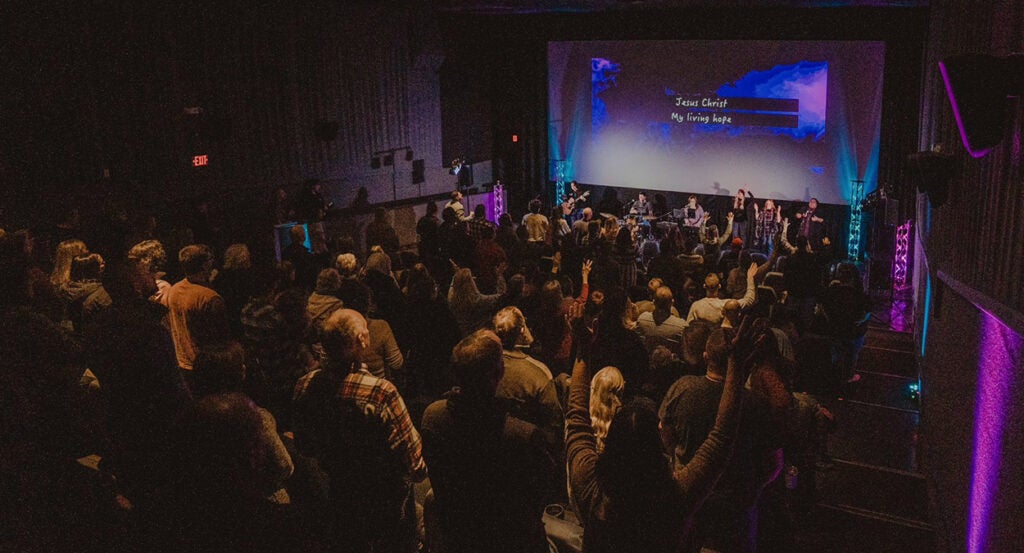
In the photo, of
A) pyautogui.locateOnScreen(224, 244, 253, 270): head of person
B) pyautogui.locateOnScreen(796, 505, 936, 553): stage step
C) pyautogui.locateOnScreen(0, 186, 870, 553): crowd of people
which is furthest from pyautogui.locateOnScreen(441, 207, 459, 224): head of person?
pyautogui.locateOnScreen(796, 505, 936, 553): stage step

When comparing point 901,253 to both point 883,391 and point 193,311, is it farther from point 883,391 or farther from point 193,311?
point 193,311

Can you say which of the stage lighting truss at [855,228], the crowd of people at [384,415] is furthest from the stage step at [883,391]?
the stage lighting truss at [855,228]

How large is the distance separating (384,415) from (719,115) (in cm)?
1205

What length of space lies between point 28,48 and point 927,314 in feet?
30.9

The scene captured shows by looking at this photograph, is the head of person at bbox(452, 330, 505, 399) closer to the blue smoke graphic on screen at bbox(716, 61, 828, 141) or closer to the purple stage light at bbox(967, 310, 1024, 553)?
the purple stage light at bbox(967, 310, 1024, 553)

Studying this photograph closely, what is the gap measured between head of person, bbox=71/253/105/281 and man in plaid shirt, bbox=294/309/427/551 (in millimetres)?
3022

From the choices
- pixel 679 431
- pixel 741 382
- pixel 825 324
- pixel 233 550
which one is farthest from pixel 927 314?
pixel 233 550

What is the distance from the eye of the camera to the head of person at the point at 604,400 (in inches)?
93.3

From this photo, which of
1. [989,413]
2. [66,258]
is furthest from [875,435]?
[66,258]

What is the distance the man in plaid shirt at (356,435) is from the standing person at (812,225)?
10.2m

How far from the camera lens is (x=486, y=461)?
233 centimetres

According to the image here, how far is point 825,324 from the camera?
20.5 ft

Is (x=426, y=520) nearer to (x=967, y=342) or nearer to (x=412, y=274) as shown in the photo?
(x=412, y=274)

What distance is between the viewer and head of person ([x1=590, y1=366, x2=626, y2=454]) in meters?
2.37
